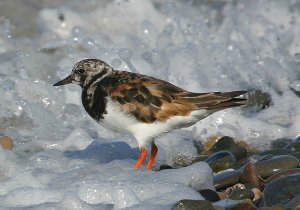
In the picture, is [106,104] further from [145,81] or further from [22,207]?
[22,207]

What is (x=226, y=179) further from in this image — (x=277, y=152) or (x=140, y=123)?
(x=277, y=152)

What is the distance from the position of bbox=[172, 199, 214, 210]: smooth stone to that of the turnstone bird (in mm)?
1012

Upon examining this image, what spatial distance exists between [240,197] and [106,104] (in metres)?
1.25

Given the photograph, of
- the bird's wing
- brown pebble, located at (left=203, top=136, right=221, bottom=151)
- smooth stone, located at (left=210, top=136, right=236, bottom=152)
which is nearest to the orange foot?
the bird's wing

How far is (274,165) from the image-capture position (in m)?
5.70

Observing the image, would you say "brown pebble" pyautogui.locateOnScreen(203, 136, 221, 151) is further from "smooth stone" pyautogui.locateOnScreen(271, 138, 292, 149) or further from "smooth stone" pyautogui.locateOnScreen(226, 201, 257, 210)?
"smooth stone" pyautogui.locateOnScreen(226, 201, 257, 210)

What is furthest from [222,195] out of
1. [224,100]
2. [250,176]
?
[224,100]

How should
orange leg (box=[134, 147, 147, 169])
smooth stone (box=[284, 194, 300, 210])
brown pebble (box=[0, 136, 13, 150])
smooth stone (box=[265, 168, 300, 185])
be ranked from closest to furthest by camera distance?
smooth stone (box=[284, 194, 300, 210])
smooth stone (box=[265, 168, 300, 185])
orange leg (box=[134, 147, 147, 169])
brown pebble (box=[0, 136, 13, 150])

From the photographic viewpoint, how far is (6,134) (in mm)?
7254

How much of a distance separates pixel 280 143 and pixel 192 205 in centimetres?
234

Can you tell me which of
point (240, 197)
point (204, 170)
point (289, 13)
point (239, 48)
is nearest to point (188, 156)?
point (204, 170)

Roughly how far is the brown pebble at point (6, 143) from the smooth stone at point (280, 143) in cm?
226

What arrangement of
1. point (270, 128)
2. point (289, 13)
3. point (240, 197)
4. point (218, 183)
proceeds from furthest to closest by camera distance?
point (289, 13) < point (270, 128) < point (218, 183) < point (240, 197)

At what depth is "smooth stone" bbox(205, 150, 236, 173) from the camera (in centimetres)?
605
